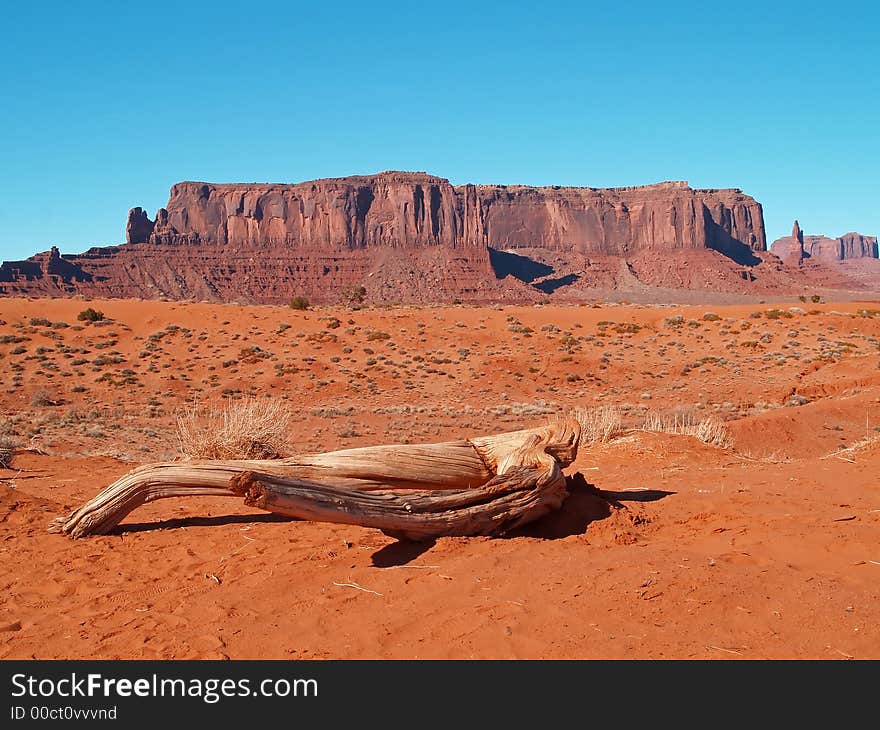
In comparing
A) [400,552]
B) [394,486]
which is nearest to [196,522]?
[394,486]

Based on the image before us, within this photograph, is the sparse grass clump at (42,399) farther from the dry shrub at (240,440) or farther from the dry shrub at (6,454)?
the dry shrub at (240,440)

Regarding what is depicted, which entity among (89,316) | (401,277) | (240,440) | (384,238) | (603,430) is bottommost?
(603,430)

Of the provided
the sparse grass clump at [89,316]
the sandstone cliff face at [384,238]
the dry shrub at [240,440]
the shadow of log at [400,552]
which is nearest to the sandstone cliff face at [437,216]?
the sandstone cliff face at [384,238]

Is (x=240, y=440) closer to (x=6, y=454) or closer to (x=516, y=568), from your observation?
(x=6, y=454)

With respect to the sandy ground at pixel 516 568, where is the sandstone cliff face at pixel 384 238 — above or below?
above

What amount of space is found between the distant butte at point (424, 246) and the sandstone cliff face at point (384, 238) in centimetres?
27

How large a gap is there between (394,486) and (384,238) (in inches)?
5734

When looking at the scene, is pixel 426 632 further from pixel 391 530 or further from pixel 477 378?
pixel 477 378

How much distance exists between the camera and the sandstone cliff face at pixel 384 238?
129 meters

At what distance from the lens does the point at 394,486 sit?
6.70m

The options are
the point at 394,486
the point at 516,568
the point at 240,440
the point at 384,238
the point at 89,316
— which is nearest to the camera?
the point at 516,568

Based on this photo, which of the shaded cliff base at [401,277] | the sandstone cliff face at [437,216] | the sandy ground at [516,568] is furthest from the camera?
the sandstone cliff face at [437,216]

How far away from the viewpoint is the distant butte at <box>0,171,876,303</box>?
12938 cm

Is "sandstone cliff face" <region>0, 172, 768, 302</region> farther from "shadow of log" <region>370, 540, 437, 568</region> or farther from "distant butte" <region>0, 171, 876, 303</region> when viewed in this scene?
"shadow of log" <region>370, 540, 437, 568</region>
